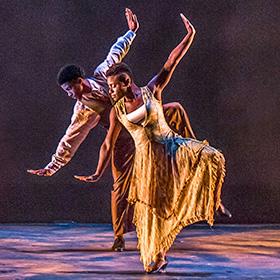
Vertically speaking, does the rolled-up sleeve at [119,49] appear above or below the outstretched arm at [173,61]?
above

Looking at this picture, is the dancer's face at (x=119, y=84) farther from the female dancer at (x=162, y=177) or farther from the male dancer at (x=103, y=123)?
the male dancer at (x=103, y=123)

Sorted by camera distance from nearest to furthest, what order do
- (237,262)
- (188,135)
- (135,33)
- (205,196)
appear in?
(205,196) → (237,262) → (188,135) → (135,33)

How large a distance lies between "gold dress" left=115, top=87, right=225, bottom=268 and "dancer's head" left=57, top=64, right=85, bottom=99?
4.90ft

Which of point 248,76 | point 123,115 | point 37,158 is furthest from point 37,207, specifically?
point 123,115

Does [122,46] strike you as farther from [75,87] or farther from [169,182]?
[169,182]

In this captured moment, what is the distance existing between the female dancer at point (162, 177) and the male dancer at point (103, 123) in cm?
92

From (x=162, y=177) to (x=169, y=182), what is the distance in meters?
0.05

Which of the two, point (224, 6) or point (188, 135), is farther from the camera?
point (224, 6)

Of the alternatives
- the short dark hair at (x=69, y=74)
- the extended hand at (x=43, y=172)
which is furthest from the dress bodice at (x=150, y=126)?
the extended hand at (x=43, y=172)

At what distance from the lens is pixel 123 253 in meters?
5.26

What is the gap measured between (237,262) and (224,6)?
313cm

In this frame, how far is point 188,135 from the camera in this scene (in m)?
5.22

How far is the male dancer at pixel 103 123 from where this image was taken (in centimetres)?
541

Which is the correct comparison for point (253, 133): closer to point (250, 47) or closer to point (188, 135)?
point (250, 47)
